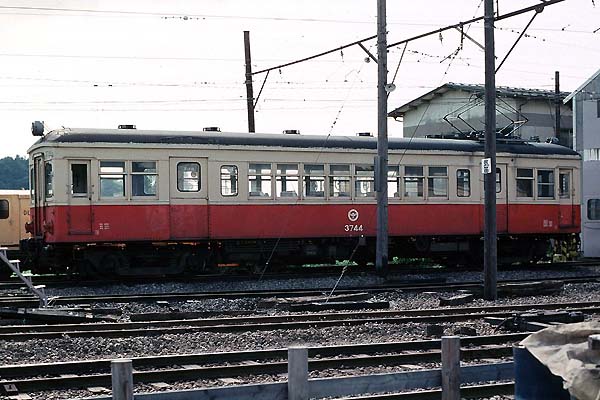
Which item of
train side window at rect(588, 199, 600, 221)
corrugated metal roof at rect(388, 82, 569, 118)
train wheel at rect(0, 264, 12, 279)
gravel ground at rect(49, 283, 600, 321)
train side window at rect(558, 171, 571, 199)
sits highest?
corrugated metal roof at rect(388, 82, 569, 118)

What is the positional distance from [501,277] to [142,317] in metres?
11.2

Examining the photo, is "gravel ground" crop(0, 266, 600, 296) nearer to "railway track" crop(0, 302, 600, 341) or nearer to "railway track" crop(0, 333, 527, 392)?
"railway track" crop(0, 302, 600, 341)

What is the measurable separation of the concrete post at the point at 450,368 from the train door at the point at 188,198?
48.1 ft

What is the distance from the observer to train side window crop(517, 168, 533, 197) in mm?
25969

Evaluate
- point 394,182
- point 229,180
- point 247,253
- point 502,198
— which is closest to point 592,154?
point 502,198

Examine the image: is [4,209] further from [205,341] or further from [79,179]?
[205,341]

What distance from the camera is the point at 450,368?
7.36 meters

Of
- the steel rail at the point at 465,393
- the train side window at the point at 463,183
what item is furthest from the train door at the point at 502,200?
the steel rail at the point at 465,393

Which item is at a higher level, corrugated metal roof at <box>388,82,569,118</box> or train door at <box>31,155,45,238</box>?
corrugated metal roof at <box>388,82,569,118</box>

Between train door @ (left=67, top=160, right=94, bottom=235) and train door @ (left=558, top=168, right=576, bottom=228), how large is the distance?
1332cm

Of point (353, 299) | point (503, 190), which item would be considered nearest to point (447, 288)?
point (353, 299)

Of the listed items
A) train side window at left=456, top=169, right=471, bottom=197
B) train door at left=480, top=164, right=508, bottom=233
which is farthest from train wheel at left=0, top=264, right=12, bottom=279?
train door at left=480, top=164, right=508, bottom=233

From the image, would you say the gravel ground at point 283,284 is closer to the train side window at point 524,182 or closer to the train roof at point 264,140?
the train side window at point 524,182

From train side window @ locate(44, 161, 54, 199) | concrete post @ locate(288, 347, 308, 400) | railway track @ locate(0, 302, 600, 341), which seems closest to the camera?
concrete post @ locate(288, 347, 308, 400)
